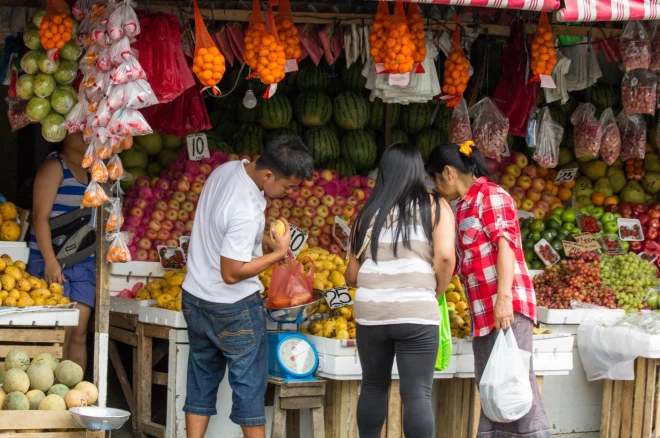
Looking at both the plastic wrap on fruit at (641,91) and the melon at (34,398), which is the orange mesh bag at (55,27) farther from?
the plastic wrap on fruit at (641,91)

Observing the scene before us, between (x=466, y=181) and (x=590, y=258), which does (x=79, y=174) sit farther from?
(x=590, y=258)

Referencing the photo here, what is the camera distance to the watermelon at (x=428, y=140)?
6.68 meters

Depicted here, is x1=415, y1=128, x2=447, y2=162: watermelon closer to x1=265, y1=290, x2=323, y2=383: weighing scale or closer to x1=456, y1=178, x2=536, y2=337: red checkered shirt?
x1=265, y1=290, x2=323, y2=383: weighing scale

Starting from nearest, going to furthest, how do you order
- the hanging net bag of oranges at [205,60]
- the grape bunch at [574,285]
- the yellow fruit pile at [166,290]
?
the hanging net bag of oranges at [205,60]
the yellow fruit pile at [166,290]
the grape bunch at [574,285]

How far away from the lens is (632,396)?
531 centimetres

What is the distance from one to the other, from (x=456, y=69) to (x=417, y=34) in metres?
0.50

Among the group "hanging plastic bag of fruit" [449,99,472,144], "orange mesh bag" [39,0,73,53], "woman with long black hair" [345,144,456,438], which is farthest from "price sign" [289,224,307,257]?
"orange mesh bag" [39,0,73,53]

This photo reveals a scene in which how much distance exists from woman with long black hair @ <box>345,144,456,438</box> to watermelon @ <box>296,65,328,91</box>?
9.38 feet

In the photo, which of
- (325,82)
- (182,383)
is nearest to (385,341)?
(182,383)

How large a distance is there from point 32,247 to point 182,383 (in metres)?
1.11

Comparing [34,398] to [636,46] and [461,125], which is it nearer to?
[461,125]

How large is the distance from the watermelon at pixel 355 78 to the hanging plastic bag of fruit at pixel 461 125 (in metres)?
1.01

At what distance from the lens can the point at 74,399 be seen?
3.79 metres

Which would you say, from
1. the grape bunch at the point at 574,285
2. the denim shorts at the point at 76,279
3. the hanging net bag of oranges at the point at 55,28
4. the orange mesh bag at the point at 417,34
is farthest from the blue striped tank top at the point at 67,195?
the grape bunch at the point at 574,285
